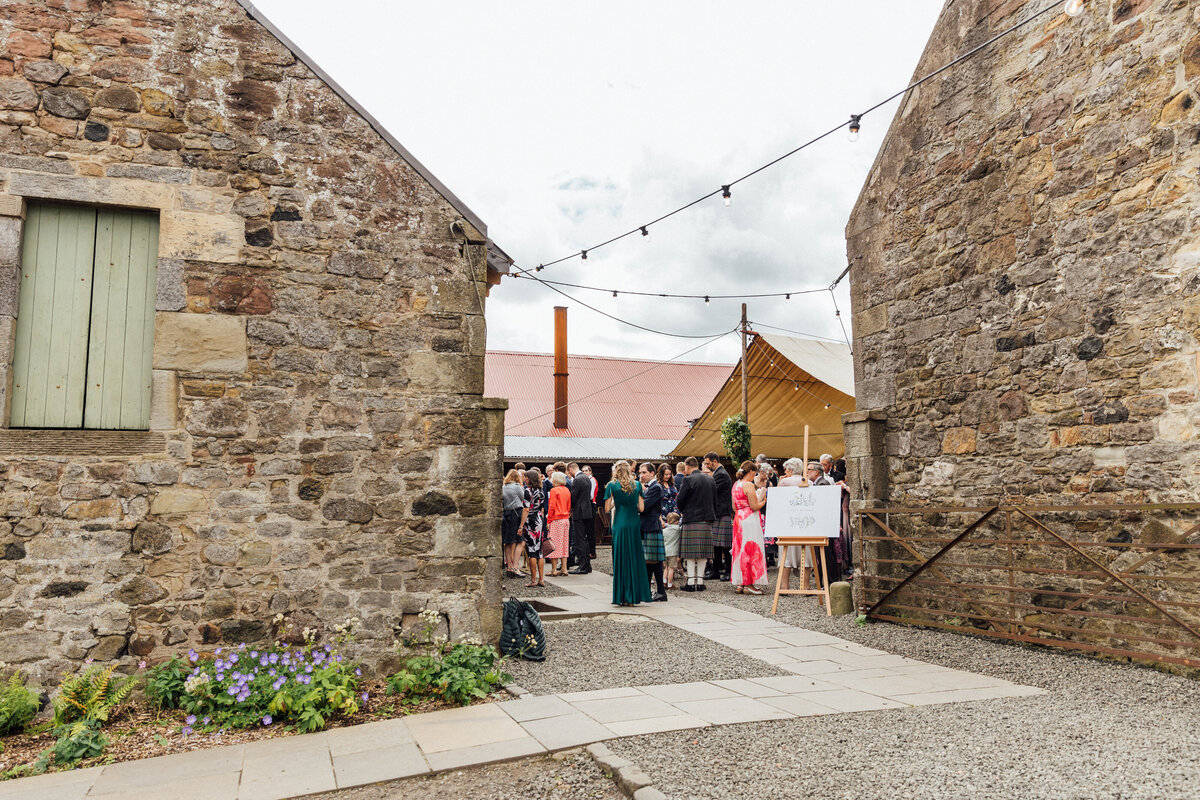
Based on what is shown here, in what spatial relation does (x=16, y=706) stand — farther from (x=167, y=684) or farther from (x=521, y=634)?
(x=521, y=634)

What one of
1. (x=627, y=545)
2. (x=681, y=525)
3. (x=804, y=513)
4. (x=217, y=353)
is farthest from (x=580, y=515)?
(x=217, y=353)

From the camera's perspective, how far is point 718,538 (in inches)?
423

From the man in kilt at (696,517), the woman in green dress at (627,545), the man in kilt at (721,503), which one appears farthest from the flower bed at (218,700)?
the man in kilt at (721,503)

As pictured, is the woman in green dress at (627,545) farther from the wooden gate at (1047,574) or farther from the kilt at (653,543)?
the wooden gate at (1047,574)

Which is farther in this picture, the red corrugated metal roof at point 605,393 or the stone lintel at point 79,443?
the red corrugated metal roof at point 605,393

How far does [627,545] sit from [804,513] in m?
2.00

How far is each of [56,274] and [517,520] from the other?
644cm

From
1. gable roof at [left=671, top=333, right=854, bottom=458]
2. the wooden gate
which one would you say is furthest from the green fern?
gable roof at [left=671, top=333, right=854, bottom=458]

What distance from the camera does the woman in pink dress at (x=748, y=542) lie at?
9805mm

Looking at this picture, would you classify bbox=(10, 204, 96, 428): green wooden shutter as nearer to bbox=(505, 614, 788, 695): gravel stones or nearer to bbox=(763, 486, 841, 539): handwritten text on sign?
bbox=(505, 614, 788, 695): gravel stones

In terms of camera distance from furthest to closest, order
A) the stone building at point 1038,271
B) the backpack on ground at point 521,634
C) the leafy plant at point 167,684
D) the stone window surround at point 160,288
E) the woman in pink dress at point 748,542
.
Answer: the woman in pink dress at point 748,542, the backpack on ground at point 521,634, the stone building at point 1038,271, the stone window surround at point 160,288, the leafy plant at point 167,684

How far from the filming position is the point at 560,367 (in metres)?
20.2

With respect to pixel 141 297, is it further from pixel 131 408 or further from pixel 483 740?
pixel 483 740

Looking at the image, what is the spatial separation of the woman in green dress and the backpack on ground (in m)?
2.54
